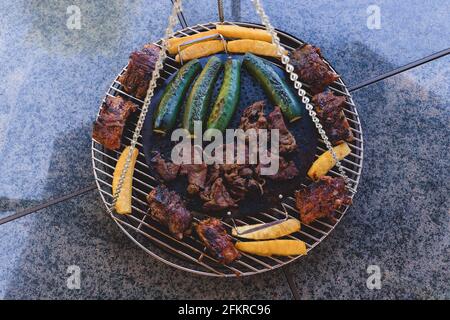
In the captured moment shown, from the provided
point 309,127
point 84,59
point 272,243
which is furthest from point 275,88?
point 84,59

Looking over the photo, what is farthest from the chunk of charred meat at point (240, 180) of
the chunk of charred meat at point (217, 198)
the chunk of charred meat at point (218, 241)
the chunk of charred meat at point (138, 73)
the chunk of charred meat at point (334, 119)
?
the chunk of charred meat at point (138, 73)

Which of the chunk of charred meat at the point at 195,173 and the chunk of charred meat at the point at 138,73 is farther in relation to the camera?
the chunk of charred meat at the point at 138,73

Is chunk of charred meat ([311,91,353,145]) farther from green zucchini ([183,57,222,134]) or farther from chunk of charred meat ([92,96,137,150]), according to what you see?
chunk of charred meat ([92,96,137,150])

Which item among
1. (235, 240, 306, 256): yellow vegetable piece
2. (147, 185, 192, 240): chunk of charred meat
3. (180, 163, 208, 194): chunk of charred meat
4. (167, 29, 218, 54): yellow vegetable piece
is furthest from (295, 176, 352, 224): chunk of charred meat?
(167, 29, 218, 54): yellow vegetable piece

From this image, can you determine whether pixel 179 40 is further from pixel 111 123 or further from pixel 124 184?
pixel 124 184

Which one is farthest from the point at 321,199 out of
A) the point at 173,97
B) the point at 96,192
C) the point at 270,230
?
the point at 96,192

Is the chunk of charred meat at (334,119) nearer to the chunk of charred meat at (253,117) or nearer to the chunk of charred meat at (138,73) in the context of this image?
the chunk of charred meat at (253,117)
